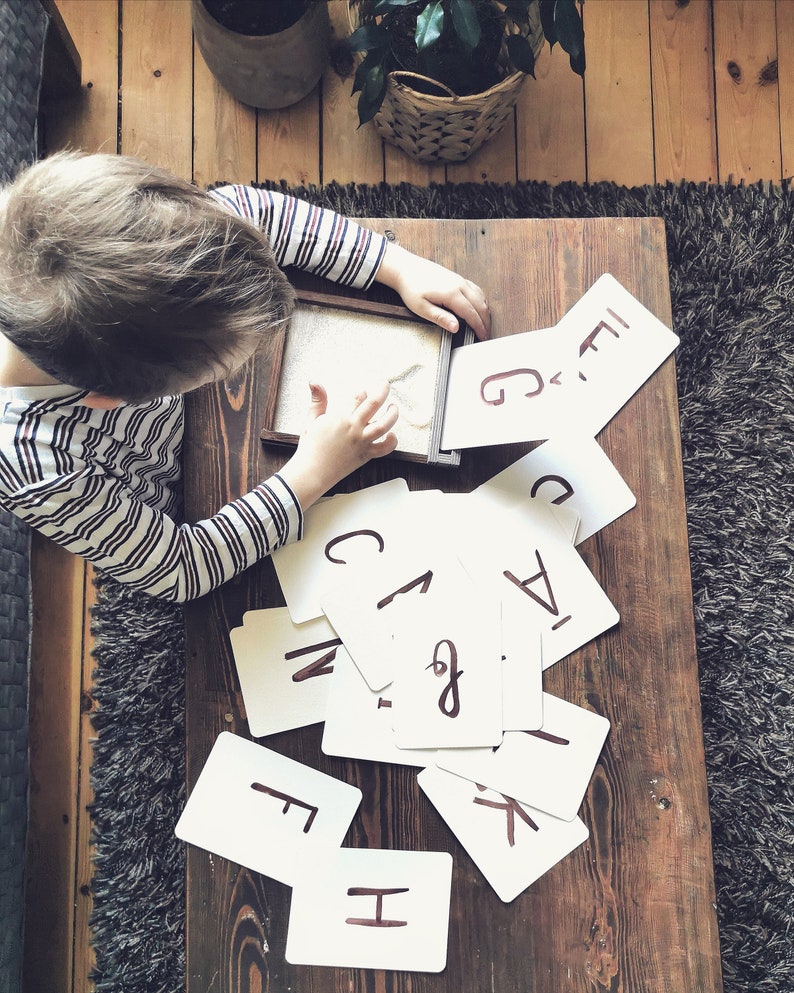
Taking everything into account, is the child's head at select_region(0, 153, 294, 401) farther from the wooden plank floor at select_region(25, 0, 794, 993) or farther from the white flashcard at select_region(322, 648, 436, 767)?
the wooden plank floor at select_region(25, 0, 794, 993)

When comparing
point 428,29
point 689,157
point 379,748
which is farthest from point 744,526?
point 428,29

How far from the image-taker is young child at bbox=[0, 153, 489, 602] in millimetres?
717

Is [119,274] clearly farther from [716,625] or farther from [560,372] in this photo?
[716,625]

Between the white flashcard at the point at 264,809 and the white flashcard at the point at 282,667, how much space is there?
41mm

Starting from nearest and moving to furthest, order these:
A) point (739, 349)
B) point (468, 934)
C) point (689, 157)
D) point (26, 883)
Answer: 1. point (468, 934)
2. point (26, 883)
3. point (739, 349)
4. point (689, 157)

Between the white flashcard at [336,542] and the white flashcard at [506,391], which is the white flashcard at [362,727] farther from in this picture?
the white flashcard at [506,391]

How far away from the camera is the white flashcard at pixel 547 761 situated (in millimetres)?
926

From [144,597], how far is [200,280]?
803mm

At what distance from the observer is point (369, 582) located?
3.14ft

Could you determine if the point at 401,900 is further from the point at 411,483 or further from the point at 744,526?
the point at 744,526

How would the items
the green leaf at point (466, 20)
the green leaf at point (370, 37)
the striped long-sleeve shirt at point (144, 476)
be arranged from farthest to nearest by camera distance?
the green leaf at point (370, 37)
the green leaf at point (466, 20)
the striped long-sleeve shirt at point (144, 476)

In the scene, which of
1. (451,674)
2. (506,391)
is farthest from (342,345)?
(451,674)

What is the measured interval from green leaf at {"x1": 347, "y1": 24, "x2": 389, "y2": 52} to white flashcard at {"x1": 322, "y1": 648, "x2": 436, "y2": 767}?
0.94 metres

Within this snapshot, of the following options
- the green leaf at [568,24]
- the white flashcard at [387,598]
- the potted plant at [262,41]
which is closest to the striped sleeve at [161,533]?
the white flashcard at [387,598]
